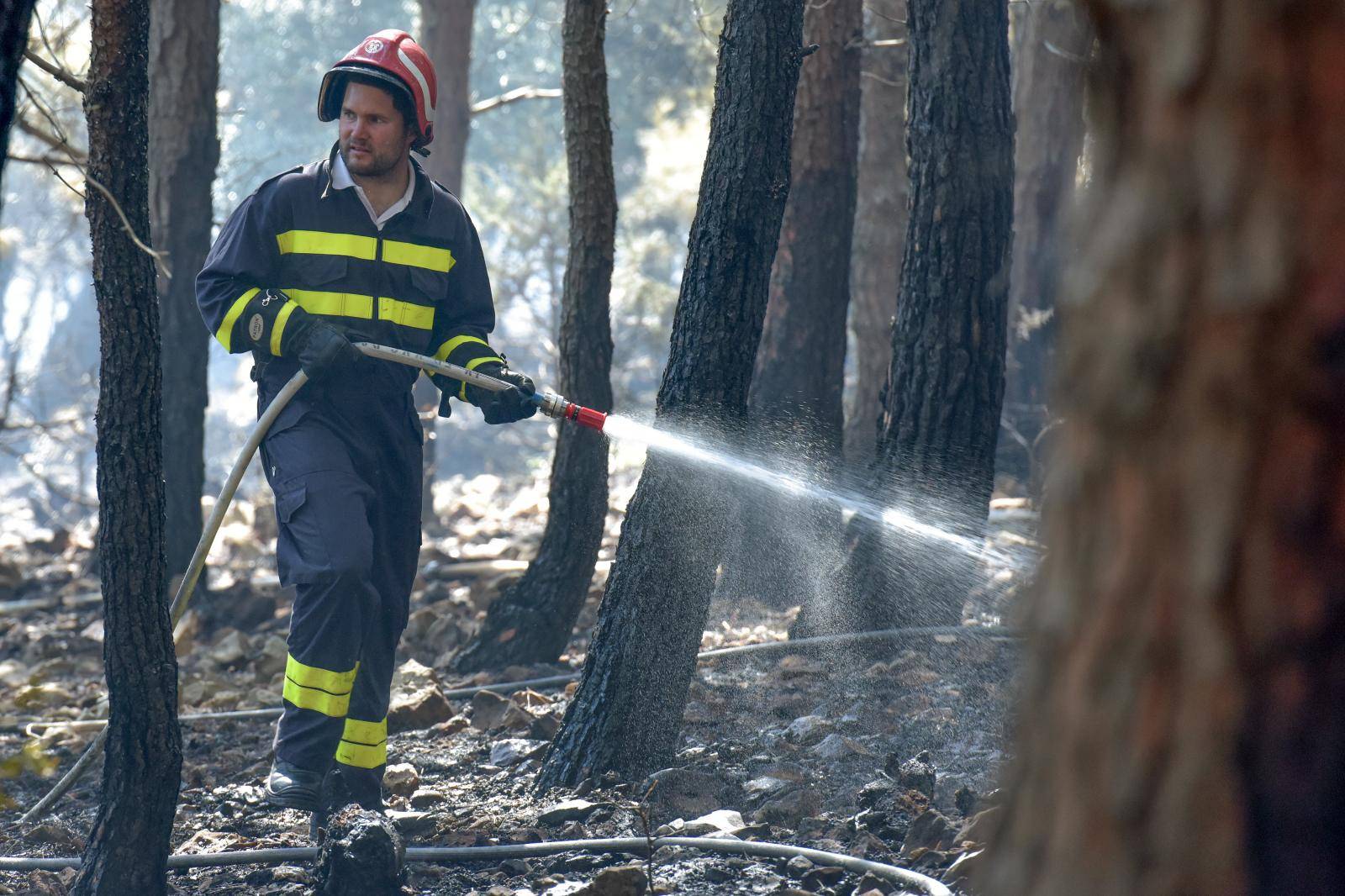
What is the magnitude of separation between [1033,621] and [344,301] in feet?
11.2

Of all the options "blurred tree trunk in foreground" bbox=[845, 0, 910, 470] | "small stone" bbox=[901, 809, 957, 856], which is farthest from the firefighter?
"blurred tree trunk in foreground" bbox=[845, 0, 910, 470]

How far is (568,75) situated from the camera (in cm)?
590

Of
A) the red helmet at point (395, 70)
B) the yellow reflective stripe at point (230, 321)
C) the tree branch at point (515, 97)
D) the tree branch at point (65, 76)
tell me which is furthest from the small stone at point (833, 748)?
the tree branch at point (515, 97)

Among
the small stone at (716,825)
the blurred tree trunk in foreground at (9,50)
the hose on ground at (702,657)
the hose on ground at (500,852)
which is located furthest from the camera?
the hose on ground at (702,657)

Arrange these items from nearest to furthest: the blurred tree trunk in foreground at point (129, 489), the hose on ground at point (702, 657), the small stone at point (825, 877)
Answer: the blurred tree trunk in foreground at point (129, 489) < the small stone at point (825, 877) < the hose on ground at point (702, 657)

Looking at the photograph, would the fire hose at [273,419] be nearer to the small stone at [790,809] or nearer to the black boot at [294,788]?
the black boot at [294,788]

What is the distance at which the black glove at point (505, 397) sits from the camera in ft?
14.0

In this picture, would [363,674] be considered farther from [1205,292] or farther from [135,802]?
[1205,292]

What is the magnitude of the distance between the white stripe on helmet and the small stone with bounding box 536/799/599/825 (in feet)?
7.80

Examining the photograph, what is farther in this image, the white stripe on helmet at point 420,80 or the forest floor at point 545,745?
the white stripe on helmet at point 420,80

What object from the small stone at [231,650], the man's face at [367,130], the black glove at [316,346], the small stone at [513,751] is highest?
the man's face at [367,130]

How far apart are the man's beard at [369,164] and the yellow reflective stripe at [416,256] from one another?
24cm

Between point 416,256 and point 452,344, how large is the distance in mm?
329

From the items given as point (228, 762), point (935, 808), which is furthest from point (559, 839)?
point (228, 762)
